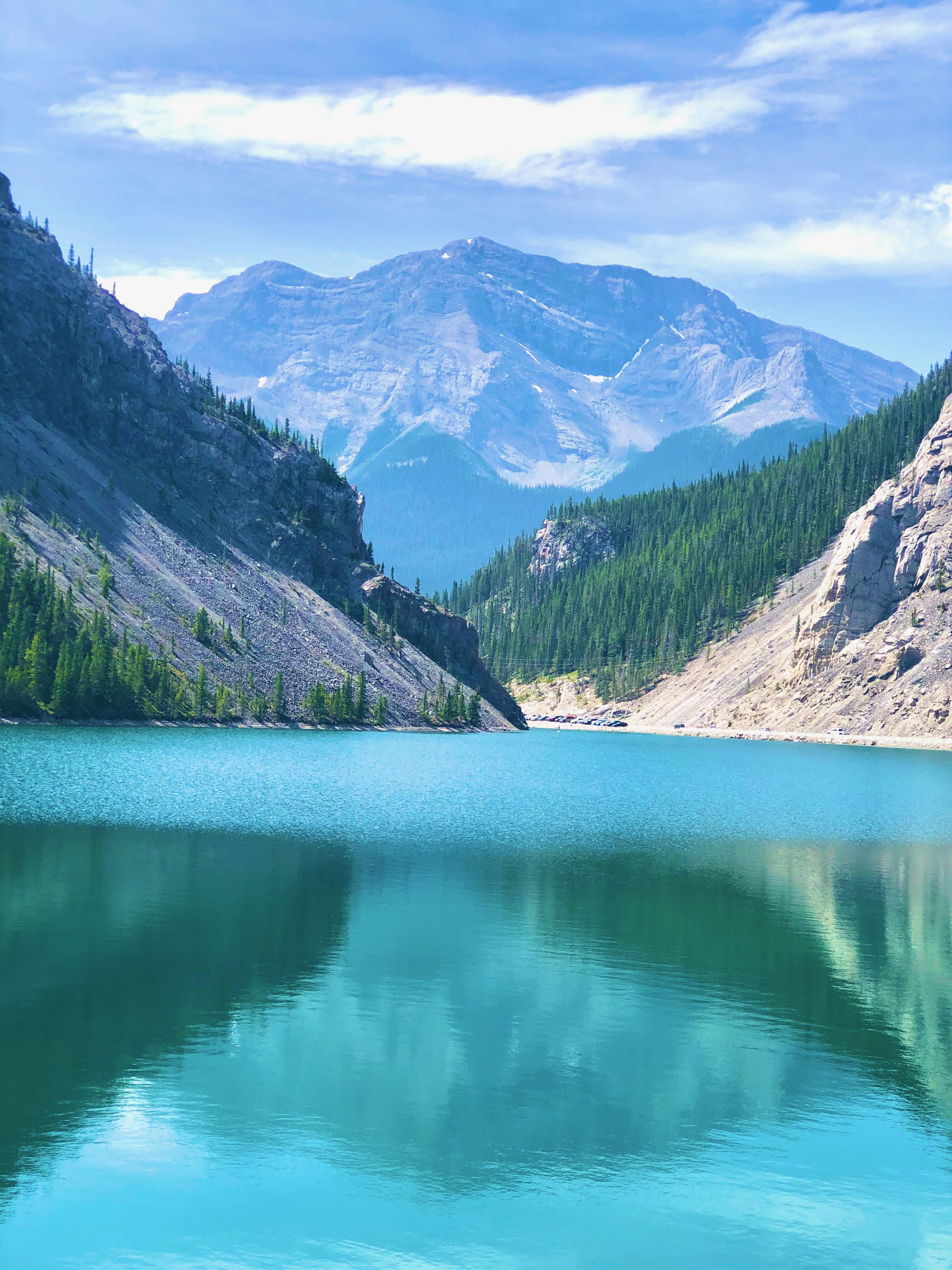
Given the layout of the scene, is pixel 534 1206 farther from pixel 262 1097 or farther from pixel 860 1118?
pixel 860 1118

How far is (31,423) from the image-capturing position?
19762 cm

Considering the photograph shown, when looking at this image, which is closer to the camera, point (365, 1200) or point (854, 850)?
point (365, 1200)

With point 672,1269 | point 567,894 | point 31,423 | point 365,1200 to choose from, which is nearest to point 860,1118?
point 672,1269

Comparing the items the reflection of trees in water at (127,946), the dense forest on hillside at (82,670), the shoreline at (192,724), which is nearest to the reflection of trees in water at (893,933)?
the reflection of trees in water at (127,946)

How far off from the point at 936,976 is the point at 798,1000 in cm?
822

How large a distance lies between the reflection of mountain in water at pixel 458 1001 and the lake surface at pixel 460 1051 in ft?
0.52

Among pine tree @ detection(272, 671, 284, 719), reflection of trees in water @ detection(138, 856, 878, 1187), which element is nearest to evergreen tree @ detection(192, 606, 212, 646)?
pine tree @ detection(272, 671, 284, 719)

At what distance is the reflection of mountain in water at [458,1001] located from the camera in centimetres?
3216

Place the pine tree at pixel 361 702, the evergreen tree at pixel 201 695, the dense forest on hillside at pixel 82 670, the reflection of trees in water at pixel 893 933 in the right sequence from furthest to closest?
1. the pine tree at pixel 361 702
2. the evergreen tree at pixel 201 695
3. the dense forest on hillside at pixel 82 670
4. the reflection of trees in water at pixel 893 933

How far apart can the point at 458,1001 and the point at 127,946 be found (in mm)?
13526

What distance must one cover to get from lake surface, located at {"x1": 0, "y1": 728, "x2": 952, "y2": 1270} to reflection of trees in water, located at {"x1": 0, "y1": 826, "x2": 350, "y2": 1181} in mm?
188

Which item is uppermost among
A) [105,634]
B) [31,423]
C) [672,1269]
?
[31,423]

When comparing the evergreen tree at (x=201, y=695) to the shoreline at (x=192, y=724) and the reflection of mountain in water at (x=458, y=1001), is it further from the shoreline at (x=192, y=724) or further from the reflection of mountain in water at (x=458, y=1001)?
the reflection of mountain in water at (x=458, y=1001)

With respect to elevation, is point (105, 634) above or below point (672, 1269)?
above
